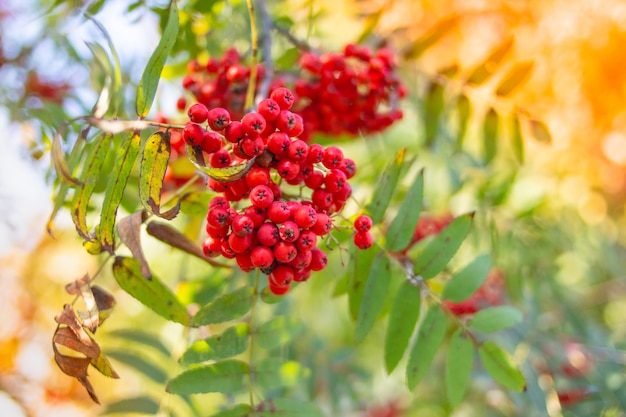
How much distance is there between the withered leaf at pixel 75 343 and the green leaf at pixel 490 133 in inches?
→ 70.0

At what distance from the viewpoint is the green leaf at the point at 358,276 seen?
1.57 metres

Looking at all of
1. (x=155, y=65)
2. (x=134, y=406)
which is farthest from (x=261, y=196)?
(x=134, y=406)

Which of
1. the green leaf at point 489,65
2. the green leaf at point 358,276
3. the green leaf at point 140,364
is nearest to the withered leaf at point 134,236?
the green leaf at point 358,276

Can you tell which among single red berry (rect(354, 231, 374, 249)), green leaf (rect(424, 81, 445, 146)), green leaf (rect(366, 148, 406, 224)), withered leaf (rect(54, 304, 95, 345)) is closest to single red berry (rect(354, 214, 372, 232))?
single red berry (rect(354, 231, 374, 249))

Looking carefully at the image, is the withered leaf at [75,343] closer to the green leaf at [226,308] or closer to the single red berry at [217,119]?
the green leaf at [226,308]

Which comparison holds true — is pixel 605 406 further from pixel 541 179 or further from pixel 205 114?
pixel 205 114

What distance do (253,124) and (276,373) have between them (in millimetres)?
840

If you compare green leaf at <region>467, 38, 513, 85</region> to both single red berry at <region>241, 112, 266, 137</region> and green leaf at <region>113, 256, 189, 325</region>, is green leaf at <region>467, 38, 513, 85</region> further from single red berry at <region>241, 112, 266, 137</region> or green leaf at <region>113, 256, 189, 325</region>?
green leaf at <region>113, 256, 189, 325</region>

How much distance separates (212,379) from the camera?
1.50 m

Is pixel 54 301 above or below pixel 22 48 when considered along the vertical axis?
below

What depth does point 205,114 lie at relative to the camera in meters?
1.19

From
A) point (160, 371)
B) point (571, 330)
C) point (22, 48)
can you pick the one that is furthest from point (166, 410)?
point (571, 330)

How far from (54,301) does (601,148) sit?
410 centimetres

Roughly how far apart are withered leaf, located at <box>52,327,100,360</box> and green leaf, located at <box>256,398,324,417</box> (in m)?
0.58
